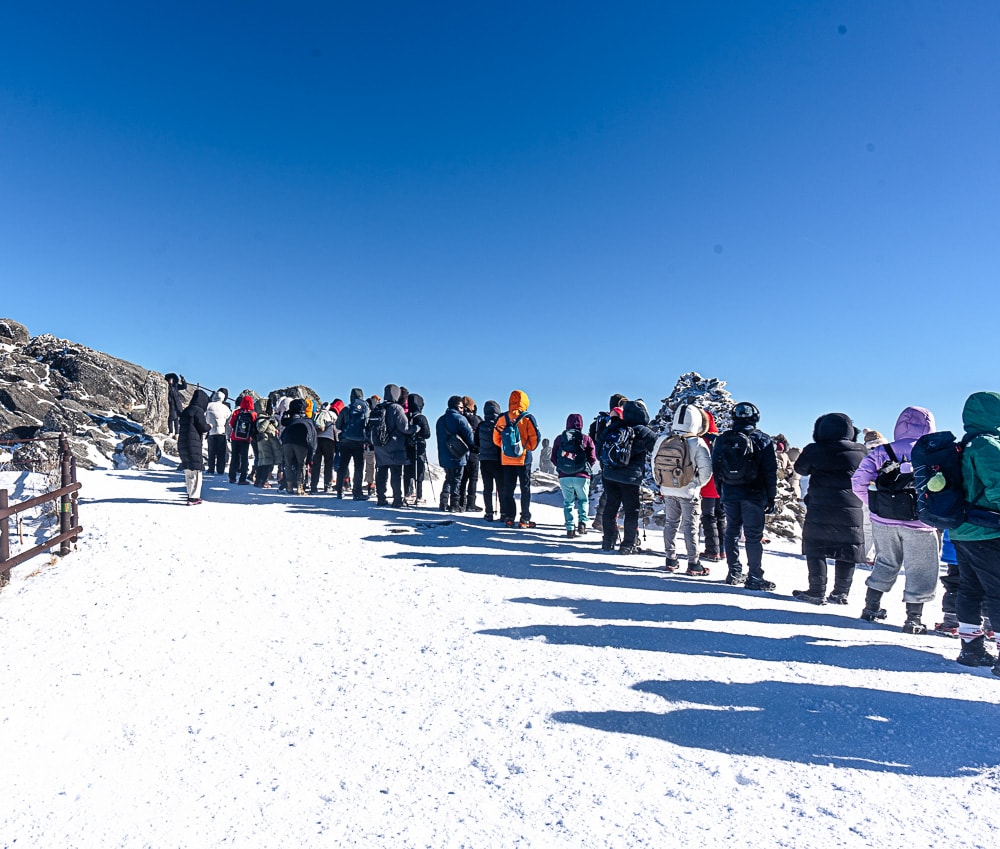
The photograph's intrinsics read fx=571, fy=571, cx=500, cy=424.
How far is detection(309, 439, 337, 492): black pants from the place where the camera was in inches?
560

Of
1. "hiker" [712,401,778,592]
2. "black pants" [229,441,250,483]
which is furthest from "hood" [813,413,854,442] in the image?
"black pants" [229,441,250,483]

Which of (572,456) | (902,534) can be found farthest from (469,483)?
(902,534)

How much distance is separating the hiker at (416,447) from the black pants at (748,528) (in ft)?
20.7

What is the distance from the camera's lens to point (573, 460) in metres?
9.70

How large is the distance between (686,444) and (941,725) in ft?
15.4

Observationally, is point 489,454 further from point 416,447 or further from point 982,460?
point 982,460

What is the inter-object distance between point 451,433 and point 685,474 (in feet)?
15.9

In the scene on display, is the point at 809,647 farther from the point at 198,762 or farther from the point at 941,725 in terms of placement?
the point at 198,762

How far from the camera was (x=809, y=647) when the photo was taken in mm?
5023

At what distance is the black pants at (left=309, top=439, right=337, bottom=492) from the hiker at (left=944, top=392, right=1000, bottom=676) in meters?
12.4

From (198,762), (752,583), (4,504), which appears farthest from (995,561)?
(4,504)

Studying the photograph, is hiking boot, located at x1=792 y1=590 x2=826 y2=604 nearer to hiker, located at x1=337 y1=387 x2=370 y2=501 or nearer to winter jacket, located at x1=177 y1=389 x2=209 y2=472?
hiker, located at x1=337 y1=387 x2=370 y2=501

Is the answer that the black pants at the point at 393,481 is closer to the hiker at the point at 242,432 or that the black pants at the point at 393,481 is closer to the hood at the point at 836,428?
the hiker at the point at 242,432

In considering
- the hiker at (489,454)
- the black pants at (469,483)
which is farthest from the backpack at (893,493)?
the black pants at (469,483)
